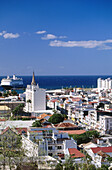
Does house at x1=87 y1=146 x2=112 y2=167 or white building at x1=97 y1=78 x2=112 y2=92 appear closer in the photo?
house at x1=87 y1=146 x2=112 y2=167

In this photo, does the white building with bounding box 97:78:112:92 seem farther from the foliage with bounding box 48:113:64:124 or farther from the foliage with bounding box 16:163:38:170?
→ the foliage with bounding box 16:163:38:170

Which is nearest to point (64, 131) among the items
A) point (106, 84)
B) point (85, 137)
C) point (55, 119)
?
point (85, 137)

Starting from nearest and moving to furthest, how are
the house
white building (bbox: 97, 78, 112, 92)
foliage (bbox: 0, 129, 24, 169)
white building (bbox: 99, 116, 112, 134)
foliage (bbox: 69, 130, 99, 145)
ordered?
foliage (bbox: 0, 129, 24, 169) < the house < foliage (bbox: 69, 130, 99, 145) < white building (bbox: 99, 116, 112, 134) < white building (bbox: 97, 78, 112, 92)

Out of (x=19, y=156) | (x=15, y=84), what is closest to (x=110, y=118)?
(x=19, y=156)

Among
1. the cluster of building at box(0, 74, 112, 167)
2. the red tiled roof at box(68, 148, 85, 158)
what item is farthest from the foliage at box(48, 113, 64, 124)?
the red tiled roof at box(68, 148, 85, 158)

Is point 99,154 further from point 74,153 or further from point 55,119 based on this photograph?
point 55,119

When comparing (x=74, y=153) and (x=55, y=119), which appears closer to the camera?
(x=74, y=153)

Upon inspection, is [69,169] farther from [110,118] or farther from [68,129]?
[110,118]

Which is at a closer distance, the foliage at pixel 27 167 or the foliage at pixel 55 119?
the foliage at pixel 27 167

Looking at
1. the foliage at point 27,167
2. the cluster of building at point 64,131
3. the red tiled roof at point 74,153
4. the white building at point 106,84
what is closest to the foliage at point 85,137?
the cluster of building at point 64,131

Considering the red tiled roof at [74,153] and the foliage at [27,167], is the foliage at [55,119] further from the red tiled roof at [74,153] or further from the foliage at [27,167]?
the foliage at [27,167]

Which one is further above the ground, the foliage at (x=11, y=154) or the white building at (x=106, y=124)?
the foliage at (x=11, y=154)
